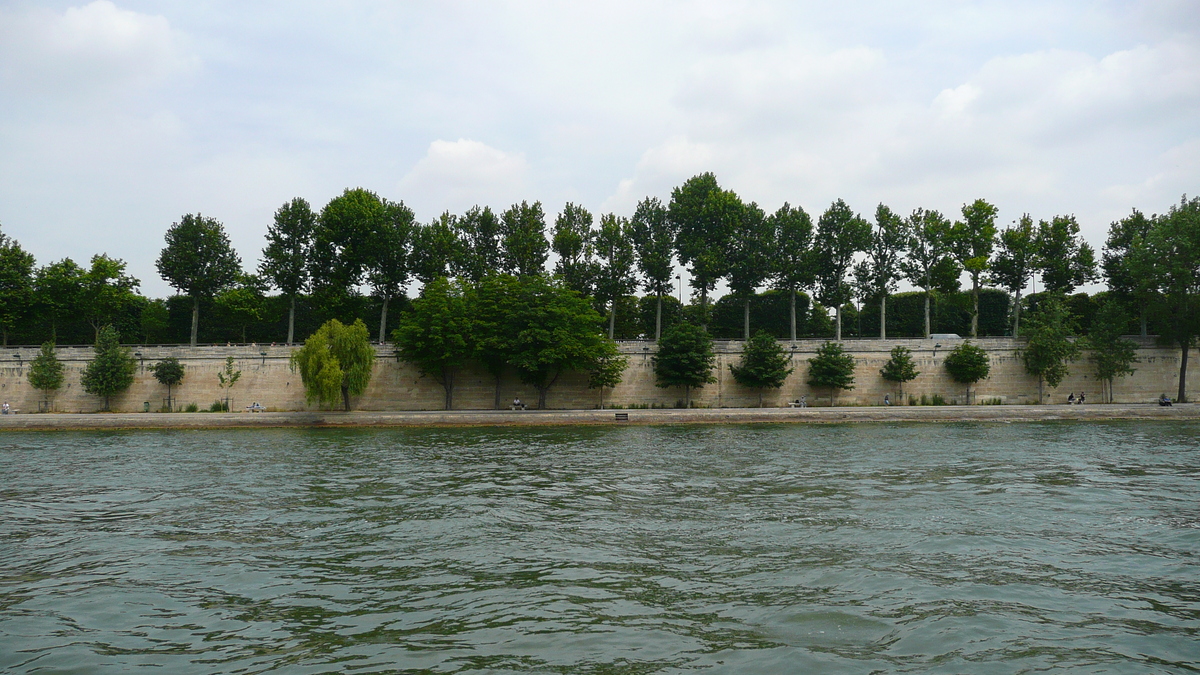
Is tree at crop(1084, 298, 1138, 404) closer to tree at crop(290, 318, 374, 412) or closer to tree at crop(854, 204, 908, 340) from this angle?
tree at crop(854, 204, 908, 340)

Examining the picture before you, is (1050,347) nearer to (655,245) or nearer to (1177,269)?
(1177,269)

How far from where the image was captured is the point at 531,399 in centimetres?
4862

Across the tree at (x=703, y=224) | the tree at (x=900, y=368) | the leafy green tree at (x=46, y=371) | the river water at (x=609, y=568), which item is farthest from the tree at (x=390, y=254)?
the river water at (x=609, y=568)

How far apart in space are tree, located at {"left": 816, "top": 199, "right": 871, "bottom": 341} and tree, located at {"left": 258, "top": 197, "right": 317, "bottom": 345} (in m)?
37.2

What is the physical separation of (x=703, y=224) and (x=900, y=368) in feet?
58.6

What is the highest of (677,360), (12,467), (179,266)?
(179,266)

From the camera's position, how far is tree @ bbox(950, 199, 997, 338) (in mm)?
51406

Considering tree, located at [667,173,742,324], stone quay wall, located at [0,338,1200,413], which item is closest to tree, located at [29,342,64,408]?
stone quay wall, located at [0,338,1200,413]

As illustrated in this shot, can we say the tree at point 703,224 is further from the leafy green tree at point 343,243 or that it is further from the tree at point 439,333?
the leafy green tree at point 343,243

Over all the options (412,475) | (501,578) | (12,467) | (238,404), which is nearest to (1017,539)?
(501,578)

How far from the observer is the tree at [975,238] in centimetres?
5141

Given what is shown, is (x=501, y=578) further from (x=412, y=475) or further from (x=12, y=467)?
(x=12, y=467)

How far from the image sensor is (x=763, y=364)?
1836 inches

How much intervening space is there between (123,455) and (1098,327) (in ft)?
172
